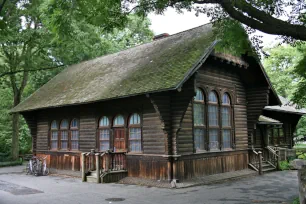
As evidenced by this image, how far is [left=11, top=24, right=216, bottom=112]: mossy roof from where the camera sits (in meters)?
13.4

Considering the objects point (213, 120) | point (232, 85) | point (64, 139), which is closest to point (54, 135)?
point (64, 139)

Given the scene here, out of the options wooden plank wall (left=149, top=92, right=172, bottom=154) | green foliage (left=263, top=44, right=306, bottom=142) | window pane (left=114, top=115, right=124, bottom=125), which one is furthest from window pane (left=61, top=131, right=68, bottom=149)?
green foliage (left=263, top=44, right=306, bottom=142)

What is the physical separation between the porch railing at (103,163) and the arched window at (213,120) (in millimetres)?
4174

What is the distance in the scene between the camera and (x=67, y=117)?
19.3 meters

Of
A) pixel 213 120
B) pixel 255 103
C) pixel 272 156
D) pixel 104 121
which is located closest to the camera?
pixel 213 120

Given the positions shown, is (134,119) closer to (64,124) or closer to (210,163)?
(210,163)

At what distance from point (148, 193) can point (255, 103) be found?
8.84 m

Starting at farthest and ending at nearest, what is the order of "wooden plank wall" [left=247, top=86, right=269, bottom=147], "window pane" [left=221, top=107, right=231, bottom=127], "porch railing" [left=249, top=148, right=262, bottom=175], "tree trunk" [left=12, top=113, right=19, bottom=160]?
"tree trunk" [left=12, top=113, right=19, bottom=160] → "wooden plank wall" [left=247, top=86, right=269, bottom=147] → "porch railing" [left=249, top=148, right=262, bottom=175] → "window pane" [left=221, top=107, right=231, bottom=127]

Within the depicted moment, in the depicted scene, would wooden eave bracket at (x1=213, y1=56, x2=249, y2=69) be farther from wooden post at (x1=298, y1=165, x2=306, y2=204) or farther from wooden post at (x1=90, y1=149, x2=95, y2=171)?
wooden post at (x1=298, y1=165, x2=306, y2=204)

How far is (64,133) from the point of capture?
19609 millimetres

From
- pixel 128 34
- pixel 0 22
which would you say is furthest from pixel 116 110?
pixel 128 34

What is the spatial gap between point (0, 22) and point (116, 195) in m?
6.83

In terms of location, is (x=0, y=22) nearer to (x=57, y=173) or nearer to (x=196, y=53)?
(x=196, y=53)

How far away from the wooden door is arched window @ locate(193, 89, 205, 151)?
133 inches
